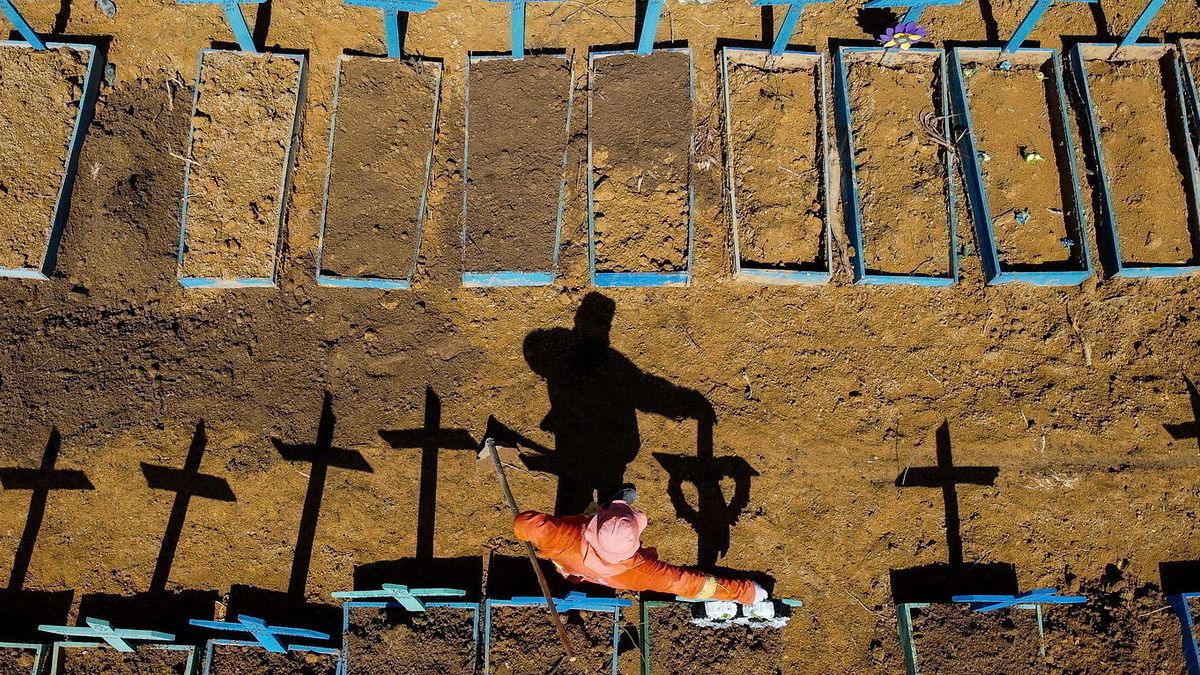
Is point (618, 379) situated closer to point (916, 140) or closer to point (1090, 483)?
point (916, 140)

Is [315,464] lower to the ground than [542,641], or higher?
higher

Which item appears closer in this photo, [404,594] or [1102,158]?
[404,594]

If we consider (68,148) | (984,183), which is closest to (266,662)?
(68,148)

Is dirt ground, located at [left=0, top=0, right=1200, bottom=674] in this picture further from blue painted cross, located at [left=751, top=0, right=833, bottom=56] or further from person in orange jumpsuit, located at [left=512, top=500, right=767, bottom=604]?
blue painted cross, located at [left=751, top=0, right=833, bottom=56]

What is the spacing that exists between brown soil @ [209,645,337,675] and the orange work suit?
7.24 feet

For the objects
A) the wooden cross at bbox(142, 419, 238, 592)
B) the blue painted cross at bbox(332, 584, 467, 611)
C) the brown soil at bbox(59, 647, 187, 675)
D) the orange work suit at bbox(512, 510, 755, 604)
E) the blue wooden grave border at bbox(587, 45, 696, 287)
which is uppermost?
the blue wooden grave border at bbox(587, 45, 696, 287)

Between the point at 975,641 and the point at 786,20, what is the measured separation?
5726mm

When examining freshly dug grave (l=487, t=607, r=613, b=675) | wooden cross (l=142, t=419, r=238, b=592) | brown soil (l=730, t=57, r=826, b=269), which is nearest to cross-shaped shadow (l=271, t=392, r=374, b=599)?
wooden cross (l=142, t=419, r=238, b=592)

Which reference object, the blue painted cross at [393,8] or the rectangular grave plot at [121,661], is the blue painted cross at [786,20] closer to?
the blue painted cross at [393,8]

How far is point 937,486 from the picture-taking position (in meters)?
6.38

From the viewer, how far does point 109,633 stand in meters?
5.64

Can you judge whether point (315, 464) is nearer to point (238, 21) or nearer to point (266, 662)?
point (266, 662)

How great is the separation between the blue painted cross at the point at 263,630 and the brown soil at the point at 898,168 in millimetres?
5840

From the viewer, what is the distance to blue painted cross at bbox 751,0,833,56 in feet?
21.2
